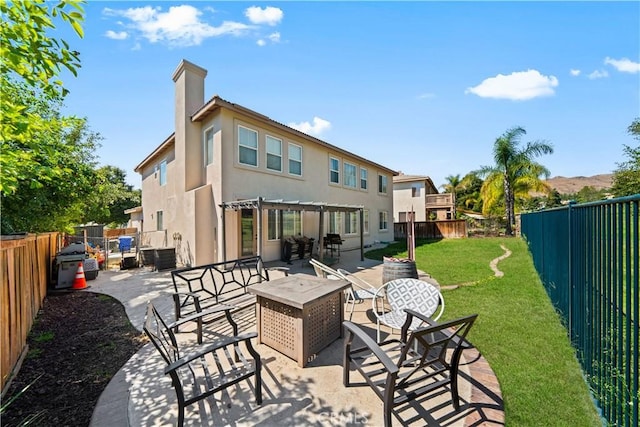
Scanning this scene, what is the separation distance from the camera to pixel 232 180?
1003 centimetres

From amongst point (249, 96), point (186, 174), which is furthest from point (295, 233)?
point (249, 96)

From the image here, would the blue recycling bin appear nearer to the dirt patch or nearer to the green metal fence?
the dirt patch

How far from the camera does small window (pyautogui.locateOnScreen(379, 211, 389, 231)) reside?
67.8ft

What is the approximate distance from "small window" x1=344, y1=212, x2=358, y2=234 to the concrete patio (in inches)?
507

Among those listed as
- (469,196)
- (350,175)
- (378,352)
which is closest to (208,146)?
(350,175)

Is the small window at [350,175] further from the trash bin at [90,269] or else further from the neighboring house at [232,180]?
the trash bin at [90,269]

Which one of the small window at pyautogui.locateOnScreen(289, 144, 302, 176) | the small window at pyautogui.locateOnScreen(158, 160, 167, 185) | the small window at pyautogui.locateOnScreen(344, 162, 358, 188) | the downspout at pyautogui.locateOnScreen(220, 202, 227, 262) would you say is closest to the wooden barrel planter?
the downspout at pyautogui.locateOnScreen(220, 202, 227, 262)

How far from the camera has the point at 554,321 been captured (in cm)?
473

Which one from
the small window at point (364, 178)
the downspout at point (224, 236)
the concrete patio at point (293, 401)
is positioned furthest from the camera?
the small window at point (364, 178)

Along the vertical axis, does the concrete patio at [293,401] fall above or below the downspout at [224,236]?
below

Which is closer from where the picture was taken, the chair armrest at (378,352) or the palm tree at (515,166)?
the chair armrest at (378,352)

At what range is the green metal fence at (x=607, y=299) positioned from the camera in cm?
196

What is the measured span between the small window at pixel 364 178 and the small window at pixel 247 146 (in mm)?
9149

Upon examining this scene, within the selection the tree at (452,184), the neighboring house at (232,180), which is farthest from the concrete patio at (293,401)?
the tree at (452,184)
